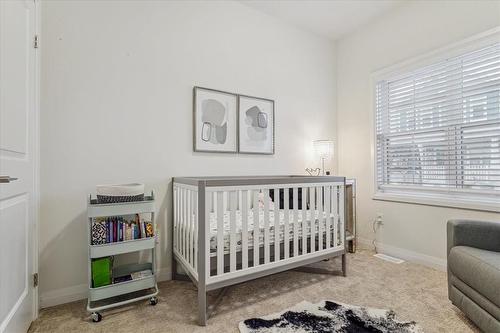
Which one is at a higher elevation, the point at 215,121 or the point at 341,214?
the point at 215,121

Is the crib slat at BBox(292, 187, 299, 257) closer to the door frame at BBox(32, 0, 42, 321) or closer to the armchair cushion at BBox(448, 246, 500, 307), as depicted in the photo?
the armchair cushion at BBox(448, 246, 500, 307)

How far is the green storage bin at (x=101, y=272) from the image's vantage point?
160 cm

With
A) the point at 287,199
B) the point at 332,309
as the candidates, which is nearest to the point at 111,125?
the point at 287,199

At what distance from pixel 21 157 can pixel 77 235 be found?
734mm

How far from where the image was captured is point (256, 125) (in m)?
2.68

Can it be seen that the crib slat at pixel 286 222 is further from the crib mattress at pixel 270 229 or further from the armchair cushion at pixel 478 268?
the armchair cushion at pixel 478 268

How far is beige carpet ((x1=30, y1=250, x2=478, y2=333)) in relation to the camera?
1.48 meters

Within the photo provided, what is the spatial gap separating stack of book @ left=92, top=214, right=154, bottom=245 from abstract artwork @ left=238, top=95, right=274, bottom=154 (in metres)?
1.19

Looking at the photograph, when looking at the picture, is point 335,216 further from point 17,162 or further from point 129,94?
point 17,162

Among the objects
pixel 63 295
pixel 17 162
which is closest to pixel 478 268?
pixel 17 162

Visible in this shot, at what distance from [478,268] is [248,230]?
1.31m

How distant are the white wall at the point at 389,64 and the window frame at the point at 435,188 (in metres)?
0.05

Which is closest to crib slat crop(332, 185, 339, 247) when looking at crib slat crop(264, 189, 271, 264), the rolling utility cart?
crib slat crop(264, 189, 271, 264)

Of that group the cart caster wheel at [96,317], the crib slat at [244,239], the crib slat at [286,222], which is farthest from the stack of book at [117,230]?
the crib slat at [286,222]
